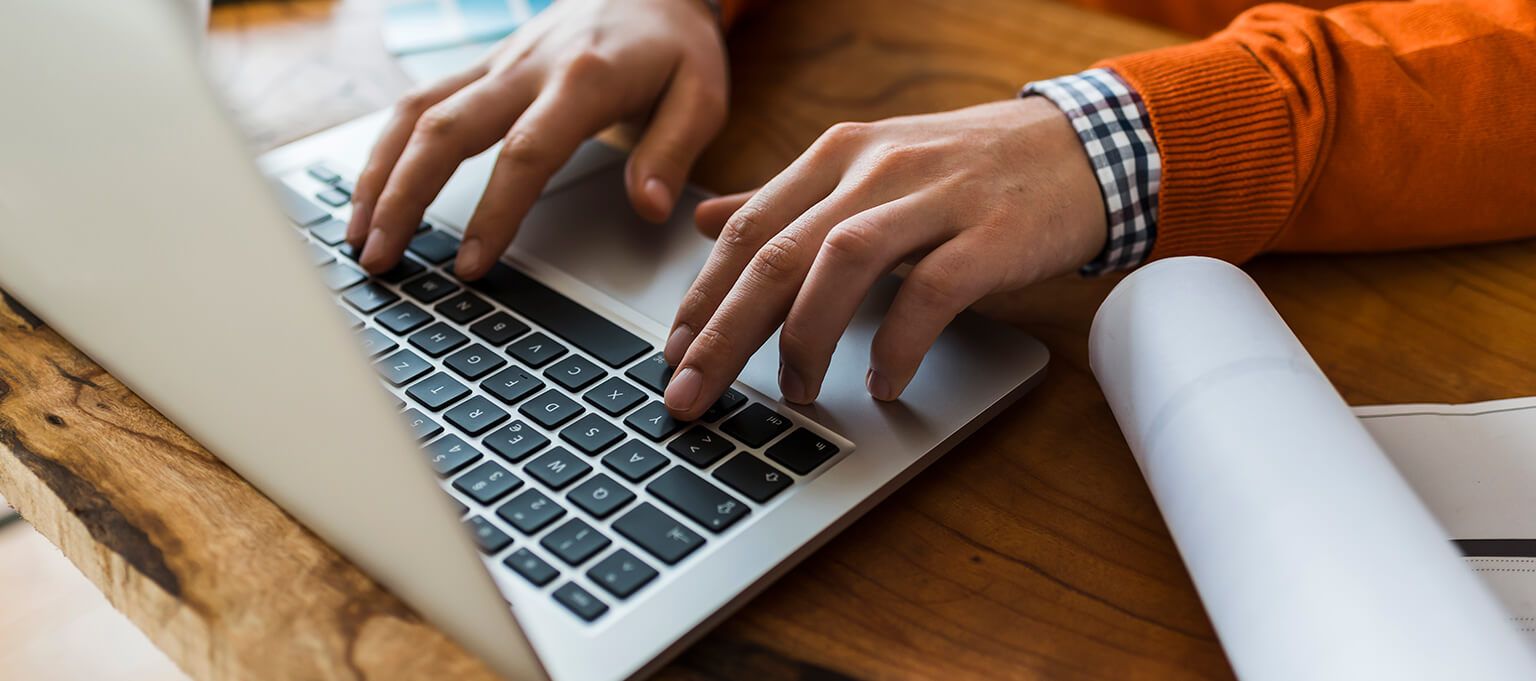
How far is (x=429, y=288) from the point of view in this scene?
51 centimetres

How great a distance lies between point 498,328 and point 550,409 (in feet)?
0.25

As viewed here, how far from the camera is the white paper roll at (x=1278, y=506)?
0.92ft

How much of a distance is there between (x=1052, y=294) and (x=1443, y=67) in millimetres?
218

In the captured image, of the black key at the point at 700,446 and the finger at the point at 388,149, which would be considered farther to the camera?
the finger at the point at 388,149

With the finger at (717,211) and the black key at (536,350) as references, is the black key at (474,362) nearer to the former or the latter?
the black key at (536,350)

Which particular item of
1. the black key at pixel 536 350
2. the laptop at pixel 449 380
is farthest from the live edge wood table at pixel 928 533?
the black key at pixel 536 350

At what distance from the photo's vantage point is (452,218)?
576 mm

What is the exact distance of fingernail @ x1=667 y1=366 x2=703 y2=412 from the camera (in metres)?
0.41

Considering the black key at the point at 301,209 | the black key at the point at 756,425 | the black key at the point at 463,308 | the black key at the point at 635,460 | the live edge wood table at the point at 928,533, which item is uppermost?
the black key at the point at 635,460

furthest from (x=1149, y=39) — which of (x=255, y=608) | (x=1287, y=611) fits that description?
(x=255, y=608)

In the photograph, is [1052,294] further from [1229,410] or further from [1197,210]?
[1229,410]

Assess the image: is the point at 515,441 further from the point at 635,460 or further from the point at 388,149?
the point at 388,149

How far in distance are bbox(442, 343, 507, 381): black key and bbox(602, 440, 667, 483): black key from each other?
0.08 metres

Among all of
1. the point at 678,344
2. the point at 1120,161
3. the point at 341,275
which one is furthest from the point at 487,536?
the point at 1120,161
